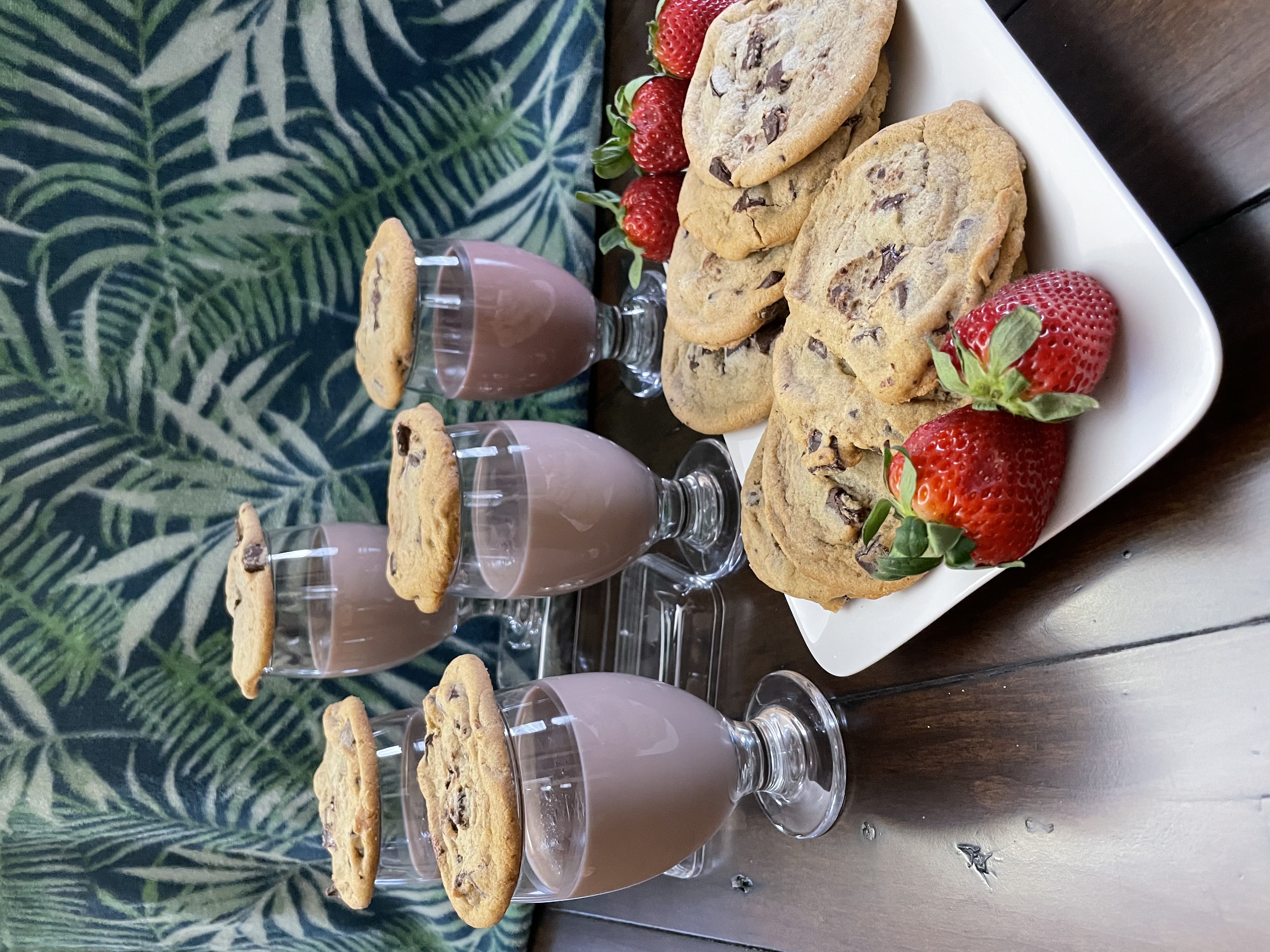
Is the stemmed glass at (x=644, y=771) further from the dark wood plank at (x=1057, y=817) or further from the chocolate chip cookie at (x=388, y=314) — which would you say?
the chocolate chip cookie at (x=388, y=314)

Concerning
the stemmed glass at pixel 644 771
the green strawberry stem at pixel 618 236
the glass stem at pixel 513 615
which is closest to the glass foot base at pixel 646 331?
the green strawberry stem at pixel 618 236

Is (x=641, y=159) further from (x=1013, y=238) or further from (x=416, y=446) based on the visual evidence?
(x=1013, y=238)

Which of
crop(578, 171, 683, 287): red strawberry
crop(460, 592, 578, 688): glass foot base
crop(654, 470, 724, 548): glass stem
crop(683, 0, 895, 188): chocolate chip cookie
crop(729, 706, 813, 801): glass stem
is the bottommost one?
crop(460, 592, 578, 688): glass foot base

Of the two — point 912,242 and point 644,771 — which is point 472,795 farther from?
point 912,242

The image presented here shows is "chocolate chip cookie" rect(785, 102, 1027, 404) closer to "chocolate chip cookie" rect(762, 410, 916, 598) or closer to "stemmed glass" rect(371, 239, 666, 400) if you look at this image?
"chocolate chip cookie" rect(762, 410, 916, 598)

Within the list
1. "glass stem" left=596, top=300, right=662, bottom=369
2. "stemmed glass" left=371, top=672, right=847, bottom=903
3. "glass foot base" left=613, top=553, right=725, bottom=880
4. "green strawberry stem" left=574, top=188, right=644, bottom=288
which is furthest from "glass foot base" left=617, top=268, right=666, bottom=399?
"stemmed glass" left=371, top=672, right=847, bottom=903

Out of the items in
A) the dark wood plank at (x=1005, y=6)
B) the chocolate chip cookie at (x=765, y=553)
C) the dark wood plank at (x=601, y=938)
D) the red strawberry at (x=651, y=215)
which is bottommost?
the dark wood plank at (x=601, y=938)
